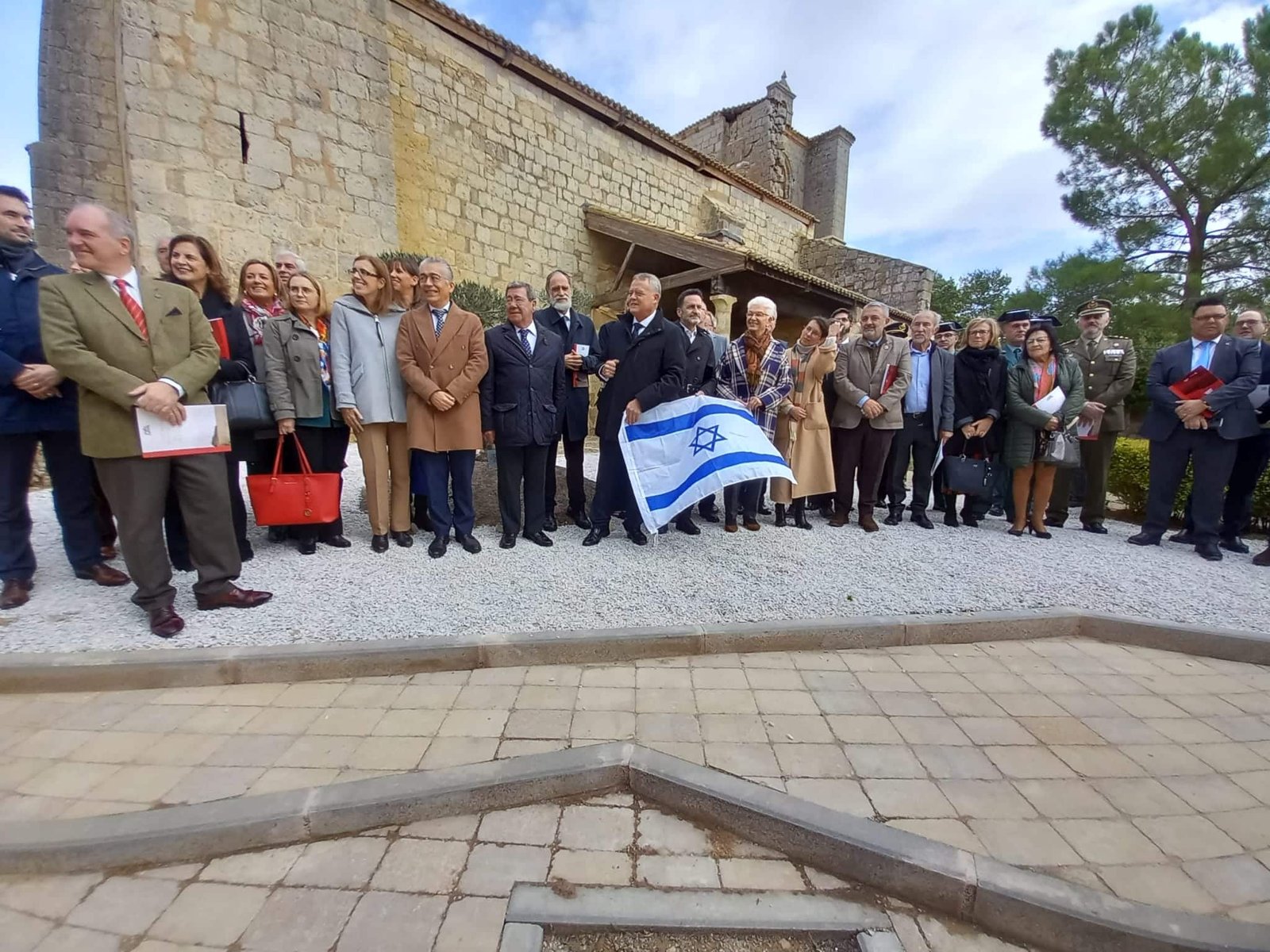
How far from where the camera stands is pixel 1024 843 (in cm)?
181

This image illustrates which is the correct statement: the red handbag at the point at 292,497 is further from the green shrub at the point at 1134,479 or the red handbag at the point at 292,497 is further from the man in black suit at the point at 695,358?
the green shrub at the point at 1134,479

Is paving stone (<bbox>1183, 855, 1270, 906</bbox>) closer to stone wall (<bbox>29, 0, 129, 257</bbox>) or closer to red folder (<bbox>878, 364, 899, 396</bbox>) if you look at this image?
red folder (<bbox>878, 364, 899, 396</bbox>)

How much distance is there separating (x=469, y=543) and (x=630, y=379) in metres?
1.82

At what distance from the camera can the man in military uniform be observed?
17.5 ft

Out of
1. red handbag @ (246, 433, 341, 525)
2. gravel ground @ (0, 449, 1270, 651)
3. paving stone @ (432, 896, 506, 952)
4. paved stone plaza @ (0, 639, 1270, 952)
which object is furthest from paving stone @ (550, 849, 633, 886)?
red handbag @ (246, 433, 341, 525)

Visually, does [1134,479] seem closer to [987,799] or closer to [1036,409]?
[1036,409]

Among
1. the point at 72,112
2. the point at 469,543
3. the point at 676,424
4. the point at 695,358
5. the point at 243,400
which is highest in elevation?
the point at 72,112

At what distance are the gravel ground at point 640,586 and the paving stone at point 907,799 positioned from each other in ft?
3.96

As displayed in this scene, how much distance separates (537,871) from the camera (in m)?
1.73

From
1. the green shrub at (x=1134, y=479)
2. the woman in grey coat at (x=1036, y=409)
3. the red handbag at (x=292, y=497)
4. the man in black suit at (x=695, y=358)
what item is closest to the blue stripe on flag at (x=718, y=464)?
the man in black suit at (x=695, y=358)

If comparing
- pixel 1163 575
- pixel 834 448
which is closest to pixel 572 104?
pixel 834 448

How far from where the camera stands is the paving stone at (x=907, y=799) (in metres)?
1.92

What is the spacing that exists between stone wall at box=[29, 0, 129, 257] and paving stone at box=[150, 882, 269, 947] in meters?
12.6

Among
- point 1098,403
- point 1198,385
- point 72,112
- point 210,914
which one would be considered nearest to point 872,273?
point 1098,403
